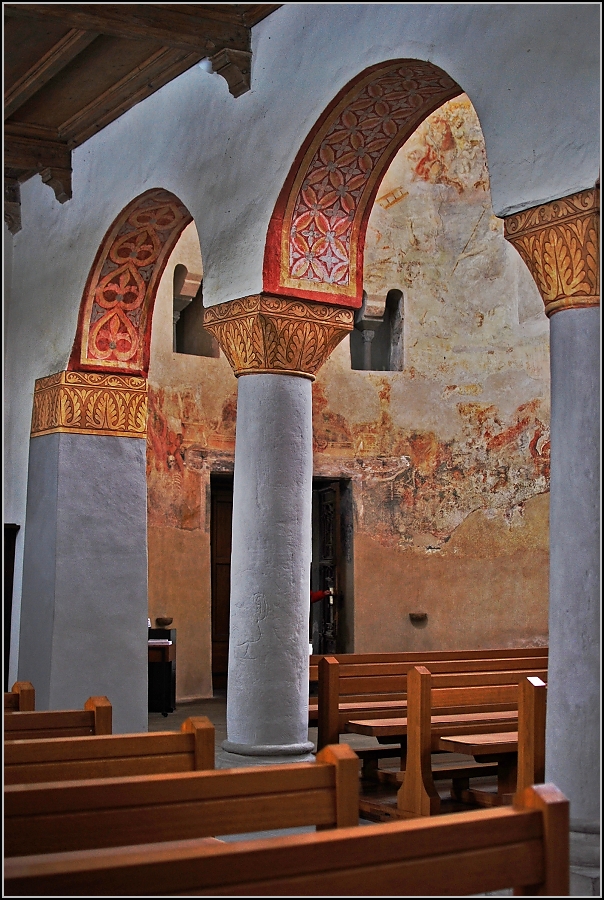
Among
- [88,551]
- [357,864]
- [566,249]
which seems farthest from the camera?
[88,551]

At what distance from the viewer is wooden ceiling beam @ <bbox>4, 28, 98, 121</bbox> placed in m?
A: 7.38

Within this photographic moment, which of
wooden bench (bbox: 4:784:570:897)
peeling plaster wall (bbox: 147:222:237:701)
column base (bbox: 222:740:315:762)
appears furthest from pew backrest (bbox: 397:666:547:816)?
peeling plaster wall (bbox: 147:222:237:701)

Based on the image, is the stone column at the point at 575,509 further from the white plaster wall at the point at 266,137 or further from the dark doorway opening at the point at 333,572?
the dark doorway opening at the point at 333,572

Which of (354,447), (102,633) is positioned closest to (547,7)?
(102,633)

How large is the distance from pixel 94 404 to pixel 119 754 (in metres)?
5.91

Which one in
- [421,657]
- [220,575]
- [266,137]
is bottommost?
[421,657]

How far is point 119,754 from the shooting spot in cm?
386

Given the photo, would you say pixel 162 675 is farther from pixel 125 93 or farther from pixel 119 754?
pixel 119 754

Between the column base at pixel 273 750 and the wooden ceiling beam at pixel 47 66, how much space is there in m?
4.67

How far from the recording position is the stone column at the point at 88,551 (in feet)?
29.8

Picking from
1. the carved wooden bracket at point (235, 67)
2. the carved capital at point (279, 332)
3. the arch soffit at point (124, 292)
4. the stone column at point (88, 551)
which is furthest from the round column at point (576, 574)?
the stone column at point (88, 551)

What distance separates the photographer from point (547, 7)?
4.95m

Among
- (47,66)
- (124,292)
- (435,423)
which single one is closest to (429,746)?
(124,292)

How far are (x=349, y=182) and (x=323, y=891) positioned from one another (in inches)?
213
